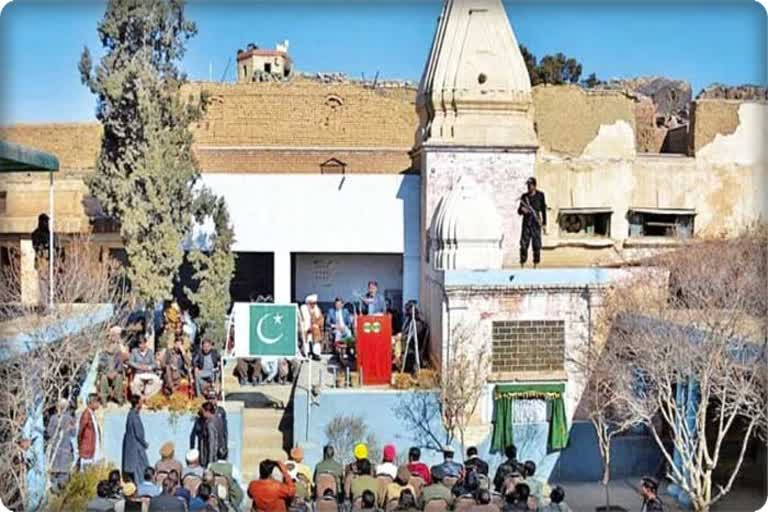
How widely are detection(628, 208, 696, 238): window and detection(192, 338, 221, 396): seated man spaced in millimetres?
Answer: 11083

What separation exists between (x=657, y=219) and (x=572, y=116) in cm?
459

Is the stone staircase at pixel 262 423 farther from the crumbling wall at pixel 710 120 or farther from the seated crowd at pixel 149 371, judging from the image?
the crumbling wall at pixel 710 120

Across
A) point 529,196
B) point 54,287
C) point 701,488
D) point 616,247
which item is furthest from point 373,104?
point 701,488

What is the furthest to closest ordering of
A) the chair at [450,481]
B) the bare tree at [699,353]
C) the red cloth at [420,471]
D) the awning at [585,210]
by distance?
the awning at [585,210] → the bare tree at [699,353] → the red cloth at [420,471] → the chair at [450,481]

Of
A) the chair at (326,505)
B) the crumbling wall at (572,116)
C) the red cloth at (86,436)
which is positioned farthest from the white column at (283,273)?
the chair at (326,505)

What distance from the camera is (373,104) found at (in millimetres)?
26141

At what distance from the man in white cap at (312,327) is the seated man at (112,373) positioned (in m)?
3.71

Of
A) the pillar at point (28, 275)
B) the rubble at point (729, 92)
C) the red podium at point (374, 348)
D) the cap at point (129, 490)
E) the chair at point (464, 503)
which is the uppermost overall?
the rubble at point (729, 92)

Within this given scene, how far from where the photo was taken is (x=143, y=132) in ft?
52.0

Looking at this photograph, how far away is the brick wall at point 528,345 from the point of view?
14.9 meters

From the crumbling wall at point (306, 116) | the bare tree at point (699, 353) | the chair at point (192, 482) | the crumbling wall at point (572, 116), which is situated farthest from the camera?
the crumbling wall at point (306, 116)

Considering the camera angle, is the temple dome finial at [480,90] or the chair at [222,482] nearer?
the chair at [222,482]

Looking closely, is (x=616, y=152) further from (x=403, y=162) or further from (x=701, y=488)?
(x=701, y=488)

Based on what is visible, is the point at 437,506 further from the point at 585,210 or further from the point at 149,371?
the point at 585,210
